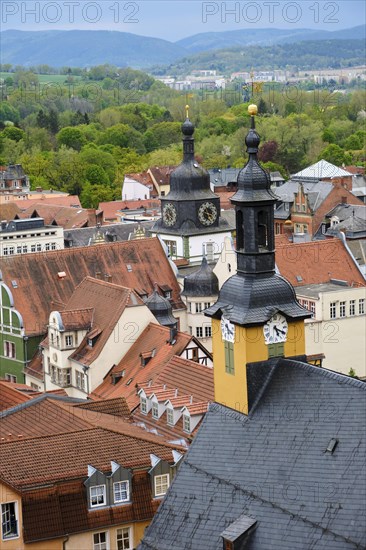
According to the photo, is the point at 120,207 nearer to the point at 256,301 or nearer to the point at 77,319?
the point at 77,319

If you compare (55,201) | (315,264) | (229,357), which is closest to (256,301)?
(229,357)

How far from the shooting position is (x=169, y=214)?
279 feet

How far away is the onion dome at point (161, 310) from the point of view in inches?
2849

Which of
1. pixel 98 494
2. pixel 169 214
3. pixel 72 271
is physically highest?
pixel 169 214

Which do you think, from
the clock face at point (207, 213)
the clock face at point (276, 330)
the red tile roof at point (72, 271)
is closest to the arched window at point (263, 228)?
the clock face at point (276, 330)

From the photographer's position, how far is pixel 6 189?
168750mm

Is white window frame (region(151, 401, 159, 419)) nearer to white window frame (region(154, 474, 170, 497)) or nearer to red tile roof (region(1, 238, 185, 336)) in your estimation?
white window frame (region(154, 474, 170, 497))

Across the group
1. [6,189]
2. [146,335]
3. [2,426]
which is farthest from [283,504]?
[6,189]

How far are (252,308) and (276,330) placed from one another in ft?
2.95

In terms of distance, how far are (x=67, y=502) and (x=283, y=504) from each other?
778 centimetres

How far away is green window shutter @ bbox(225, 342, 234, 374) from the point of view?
127ft

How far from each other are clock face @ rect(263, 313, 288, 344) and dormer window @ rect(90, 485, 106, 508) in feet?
21.4

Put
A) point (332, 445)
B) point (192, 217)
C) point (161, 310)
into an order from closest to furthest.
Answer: point (332, 445), point (161, 310), point (192, 217)

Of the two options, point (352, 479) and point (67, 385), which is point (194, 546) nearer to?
point (352, 479)
